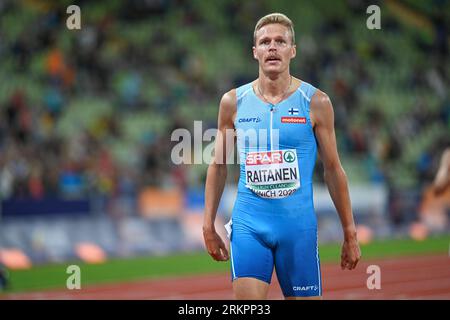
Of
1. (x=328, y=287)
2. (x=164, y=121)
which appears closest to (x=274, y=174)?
(x=328, y=287)

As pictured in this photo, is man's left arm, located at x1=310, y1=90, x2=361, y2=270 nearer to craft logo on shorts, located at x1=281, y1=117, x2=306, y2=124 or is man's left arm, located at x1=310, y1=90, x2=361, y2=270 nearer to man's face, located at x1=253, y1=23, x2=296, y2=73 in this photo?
craft logo on shorts, located at x1=281, y1=117, x2=306, y2=124

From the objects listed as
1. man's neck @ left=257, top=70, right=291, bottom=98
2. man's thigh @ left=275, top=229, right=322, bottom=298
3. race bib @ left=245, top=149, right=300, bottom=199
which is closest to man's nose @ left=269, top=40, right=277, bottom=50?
man's neck @ left=257, top=70, right=291, bottom=98

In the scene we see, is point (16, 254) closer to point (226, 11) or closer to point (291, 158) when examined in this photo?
point (291, 158)

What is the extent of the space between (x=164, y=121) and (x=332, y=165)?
15693 millimetres

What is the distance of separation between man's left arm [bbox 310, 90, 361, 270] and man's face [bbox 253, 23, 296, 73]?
1.12 feet

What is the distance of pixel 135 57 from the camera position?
22.7 metres

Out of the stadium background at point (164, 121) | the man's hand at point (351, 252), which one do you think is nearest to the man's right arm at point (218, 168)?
the man's hand at point (351, 252)

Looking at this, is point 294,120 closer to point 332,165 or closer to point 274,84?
point 274,84

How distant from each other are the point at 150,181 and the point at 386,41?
42.7ft

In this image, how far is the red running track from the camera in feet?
37.6

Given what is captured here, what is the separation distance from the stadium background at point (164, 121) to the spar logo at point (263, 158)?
646 cm

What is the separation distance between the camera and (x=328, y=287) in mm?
12469

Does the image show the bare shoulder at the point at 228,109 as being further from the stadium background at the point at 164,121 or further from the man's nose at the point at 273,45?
the stadium background at the point at 164,121

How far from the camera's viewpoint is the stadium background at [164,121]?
16234 mm
